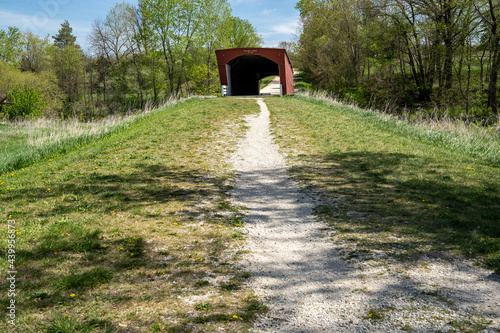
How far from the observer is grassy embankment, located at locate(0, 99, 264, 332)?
3182 mm

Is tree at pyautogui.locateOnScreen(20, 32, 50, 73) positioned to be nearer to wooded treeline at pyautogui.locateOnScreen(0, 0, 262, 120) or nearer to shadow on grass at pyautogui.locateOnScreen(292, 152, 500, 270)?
wooded treeline at pyautogui.locateOnScreen(0, 0, 262, 120)

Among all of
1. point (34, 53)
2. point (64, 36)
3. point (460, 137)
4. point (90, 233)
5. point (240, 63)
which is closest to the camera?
point (90, 233)

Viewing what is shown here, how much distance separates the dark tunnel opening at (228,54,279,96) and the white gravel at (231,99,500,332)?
83.8 feet

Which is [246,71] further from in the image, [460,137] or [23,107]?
[460,137]

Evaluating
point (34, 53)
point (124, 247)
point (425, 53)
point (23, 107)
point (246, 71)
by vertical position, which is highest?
point (34, 53)

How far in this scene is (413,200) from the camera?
622 cm

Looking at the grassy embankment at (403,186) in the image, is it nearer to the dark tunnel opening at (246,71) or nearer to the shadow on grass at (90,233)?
the shadow on grass at (90,233)

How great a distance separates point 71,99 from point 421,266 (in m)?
53.5

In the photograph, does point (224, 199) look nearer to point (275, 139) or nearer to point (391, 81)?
point (275, 139)

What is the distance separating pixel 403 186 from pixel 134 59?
46.8 m

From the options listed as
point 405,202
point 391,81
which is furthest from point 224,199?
point 391,81

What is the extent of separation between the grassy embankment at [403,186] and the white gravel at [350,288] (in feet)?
1.11

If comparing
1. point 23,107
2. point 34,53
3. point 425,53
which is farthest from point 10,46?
point 425,53

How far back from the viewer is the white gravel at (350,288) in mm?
3113
